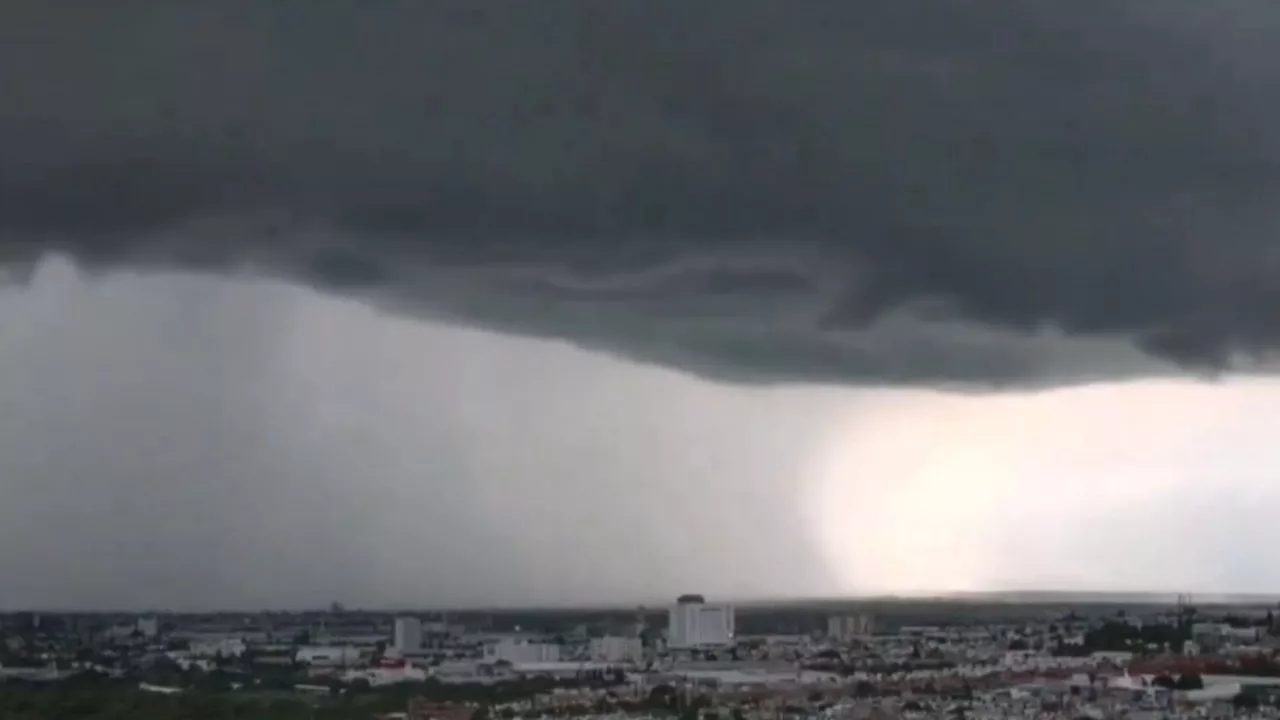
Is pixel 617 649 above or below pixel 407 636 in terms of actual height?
below

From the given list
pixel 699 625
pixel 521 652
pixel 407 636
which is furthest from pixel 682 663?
pixel 407 636

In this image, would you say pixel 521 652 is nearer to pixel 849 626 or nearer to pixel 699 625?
pixel 699 625

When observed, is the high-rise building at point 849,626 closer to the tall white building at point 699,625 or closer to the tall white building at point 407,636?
the tall white building at point 699,625

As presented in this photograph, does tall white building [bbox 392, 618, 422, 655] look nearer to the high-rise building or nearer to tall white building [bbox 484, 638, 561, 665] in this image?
tall white building [bbox 484, 638, 561, 665]

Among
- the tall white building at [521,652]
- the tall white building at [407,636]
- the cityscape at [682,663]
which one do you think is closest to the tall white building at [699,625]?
the cityscape at [682,663]

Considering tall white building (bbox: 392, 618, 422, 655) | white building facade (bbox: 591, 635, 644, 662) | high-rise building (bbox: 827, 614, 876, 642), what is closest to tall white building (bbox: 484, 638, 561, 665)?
white building facade (bbox: 591, 635, 644, 662)

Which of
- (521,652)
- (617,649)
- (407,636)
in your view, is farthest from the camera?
(407,636)
